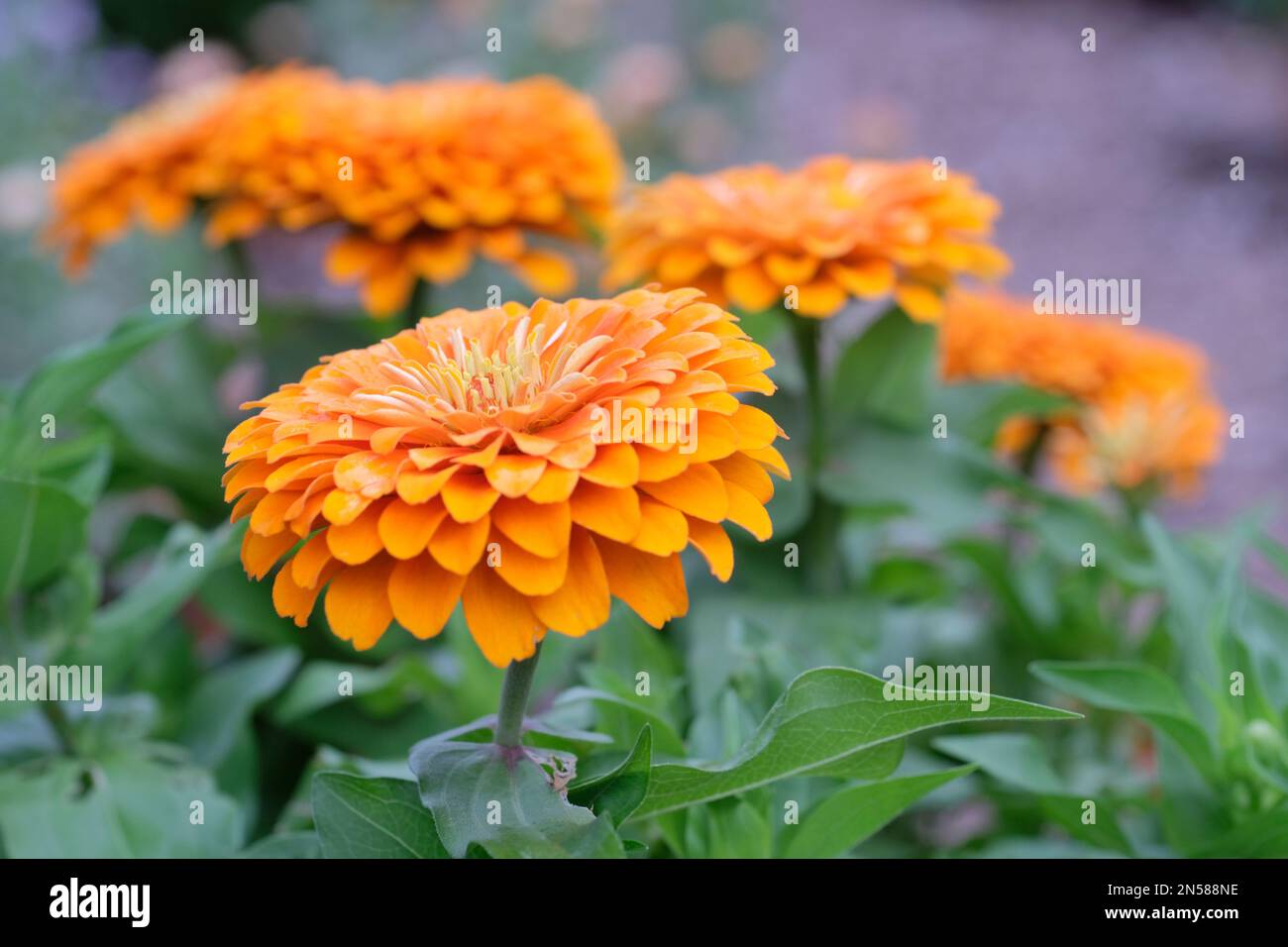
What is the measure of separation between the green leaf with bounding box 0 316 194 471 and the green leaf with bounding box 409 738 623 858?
0.49m

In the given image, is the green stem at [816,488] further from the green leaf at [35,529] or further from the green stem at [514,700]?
the green leaf at [35,529]

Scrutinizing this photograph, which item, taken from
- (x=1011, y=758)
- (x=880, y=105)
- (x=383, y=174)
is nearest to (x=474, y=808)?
(x=1011, y=758)

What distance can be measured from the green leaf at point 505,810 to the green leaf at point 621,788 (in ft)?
0.07

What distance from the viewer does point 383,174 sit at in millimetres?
1221

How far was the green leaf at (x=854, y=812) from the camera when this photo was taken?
78 centimetres

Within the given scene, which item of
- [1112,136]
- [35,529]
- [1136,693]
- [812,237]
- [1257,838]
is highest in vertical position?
[1112,136]

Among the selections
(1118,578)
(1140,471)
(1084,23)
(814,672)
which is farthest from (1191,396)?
(1084,23)

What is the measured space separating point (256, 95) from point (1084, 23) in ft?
16.7

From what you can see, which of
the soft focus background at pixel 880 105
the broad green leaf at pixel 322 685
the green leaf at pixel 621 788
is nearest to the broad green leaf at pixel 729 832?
the green leaf at pixel 621 788

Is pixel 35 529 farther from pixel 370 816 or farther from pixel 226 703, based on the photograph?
pixel 370 816

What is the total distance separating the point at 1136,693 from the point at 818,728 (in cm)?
37

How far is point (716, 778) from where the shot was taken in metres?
0.72
